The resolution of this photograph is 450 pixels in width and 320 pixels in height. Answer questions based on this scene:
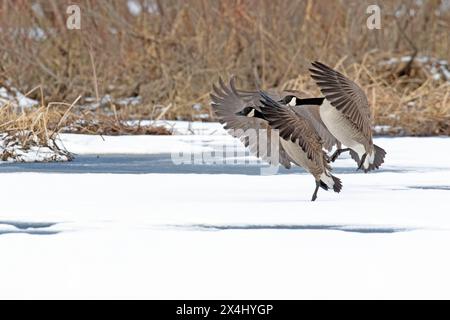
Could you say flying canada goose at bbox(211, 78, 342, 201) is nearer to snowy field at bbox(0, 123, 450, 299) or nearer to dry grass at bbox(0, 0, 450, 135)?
snowy field at bbox(0, 123, 450, 299)

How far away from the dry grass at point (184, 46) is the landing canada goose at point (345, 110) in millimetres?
6246

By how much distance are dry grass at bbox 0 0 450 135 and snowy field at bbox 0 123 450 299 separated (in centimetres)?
525

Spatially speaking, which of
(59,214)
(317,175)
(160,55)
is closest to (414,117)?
(160,55)

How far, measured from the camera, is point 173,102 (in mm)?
13742

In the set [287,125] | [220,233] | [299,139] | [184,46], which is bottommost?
[184,46]

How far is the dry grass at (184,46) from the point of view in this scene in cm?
1418

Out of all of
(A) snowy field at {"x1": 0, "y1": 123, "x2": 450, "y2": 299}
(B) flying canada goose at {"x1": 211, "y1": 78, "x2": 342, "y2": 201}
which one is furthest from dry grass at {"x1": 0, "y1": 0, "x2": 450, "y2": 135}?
(B) flying canada goose at {"x1": 211, "y1": 78, "x2": 342, "y2": 201}

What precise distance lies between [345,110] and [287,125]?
2.35 ft

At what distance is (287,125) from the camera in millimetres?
6605

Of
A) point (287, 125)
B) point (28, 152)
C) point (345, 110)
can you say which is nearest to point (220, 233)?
point (287, 125)

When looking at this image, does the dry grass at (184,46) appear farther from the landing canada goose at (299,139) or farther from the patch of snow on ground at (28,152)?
the landing canada goose at (299,139)

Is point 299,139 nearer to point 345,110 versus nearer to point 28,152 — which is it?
point 345,110

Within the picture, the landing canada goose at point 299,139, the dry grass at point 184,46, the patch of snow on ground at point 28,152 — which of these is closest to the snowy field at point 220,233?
the landing canada goose at point 299,139

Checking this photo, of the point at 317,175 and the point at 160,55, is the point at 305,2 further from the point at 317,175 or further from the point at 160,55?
the point at 317,175
